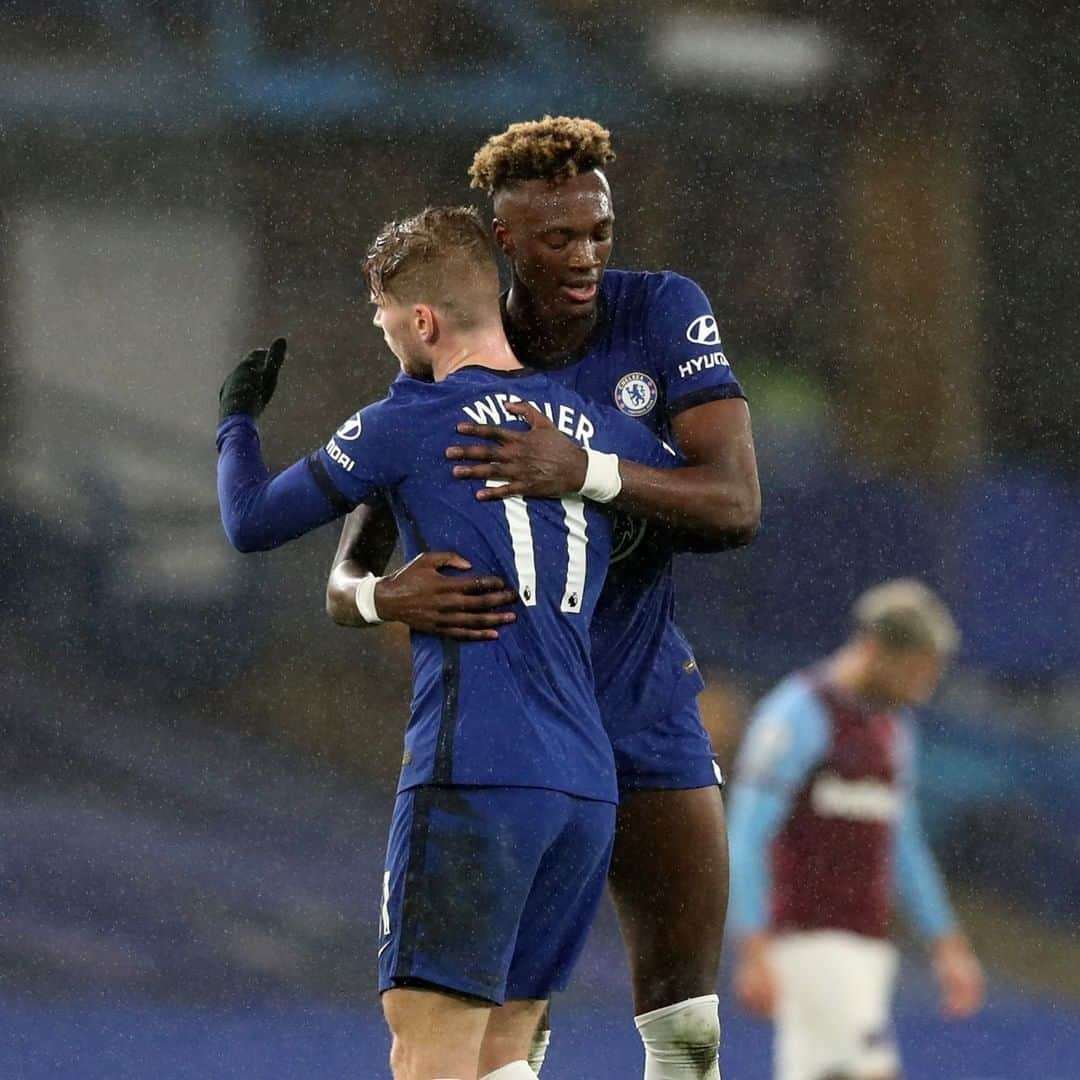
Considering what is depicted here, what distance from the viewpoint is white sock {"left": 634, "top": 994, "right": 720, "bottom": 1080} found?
2066mm

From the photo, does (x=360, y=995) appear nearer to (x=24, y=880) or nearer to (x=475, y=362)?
(x=24, y=880)

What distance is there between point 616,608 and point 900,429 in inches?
102

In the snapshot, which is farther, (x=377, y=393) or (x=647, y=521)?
(x=377, y=393)

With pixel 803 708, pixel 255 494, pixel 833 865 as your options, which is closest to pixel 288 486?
pixel 255 494

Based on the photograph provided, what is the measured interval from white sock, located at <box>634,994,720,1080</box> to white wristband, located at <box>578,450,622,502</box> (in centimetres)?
65

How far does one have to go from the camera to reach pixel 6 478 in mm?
4152

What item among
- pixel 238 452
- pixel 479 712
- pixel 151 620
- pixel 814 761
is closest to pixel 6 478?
pixel 151 620

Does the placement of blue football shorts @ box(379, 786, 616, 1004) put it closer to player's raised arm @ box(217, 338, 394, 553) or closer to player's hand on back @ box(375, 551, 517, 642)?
player's hand on back @ box(375, 551, 517, 642)

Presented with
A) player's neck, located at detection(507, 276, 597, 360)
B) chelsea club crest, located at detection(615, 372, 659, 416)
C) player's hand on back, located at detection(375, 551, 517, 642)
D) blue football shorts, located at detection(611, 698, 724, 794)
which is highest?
player's neck, located at detection(507, 276, 597, 360)

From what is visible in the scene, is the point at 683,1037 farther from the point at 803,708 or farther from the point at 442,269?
the point at 803,708

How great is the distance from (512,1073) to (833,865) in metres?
1.64

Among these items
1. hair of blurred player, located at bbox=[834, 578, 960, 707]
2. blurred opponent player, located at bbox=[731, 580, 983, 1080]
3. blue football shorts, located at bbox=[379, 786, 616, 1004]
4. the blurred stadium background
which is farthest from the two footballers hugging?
the blurred stadium background

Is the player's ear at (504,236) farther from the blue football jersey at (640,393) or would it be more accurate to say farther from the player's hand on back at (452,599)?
the player's hand on back at (452,599)

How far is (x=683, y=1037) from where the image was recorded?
207 cm
